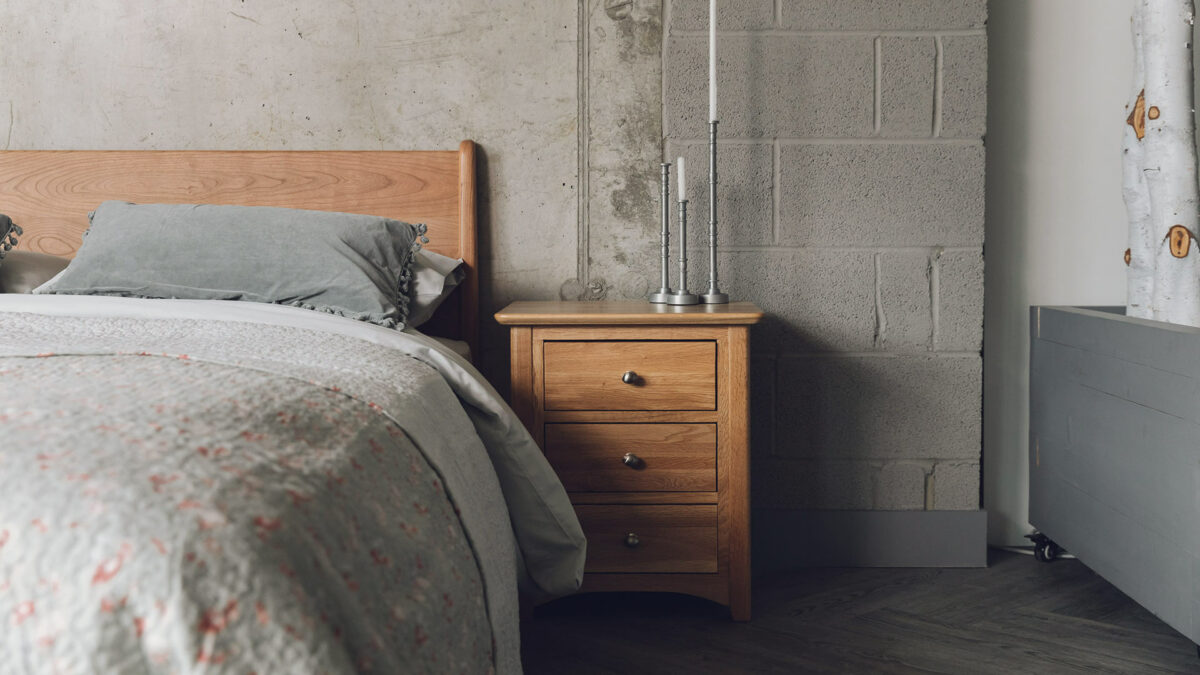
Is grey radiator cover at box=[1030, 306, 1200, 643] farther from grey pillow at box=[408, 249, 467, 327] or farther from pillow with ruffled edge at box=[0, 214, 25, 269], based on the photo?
pillow with ruffled edge at box=[0, 214, 25, 269]

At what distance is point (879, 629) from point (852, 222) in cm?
88

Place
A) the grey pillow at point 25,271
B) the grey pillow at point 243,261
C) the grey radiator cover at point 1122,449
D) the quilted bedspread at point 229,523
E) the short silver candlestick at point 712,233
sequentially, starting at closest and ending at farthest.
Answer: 1. the quilted bedspread at point 229,523
2. the grey radiator cover at point 1122,449
3. the grey pillow at point 243,261
4. the grey pillow at point 25,271
5. the short silver candlestick at point 712,233

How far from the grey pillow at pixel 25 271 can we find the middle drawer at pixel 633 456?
1094 mm

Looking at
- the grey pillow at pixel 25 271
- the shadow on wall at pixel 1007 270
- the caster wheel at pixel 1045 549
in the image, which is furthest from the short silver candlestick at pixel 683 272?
the grey pillow at pixel 25 271

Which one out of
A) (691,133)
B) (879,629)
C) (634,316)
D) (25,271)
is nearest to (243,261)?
(25,271)

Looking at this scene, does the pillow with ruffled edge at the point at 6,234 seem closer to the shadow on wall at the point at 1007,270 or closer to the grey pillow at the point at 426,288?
the grey pillow at the point at 426,288

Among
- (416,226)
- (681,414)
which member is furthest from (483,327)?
(681,414)

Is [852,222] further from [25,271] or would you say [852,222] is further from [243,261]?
[25,271]

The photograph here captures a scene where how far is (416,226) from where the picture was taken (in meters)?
1.89

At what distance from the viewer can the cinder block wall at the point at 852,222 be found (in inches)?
76.4

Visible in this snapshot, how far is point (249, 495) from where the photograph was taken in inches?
23.3

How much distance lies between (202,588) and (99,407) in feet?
0.86

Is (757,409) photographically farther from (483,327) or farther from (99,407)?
(99,407)

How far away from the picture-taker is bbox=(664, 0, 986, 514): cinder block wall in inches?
76.4
